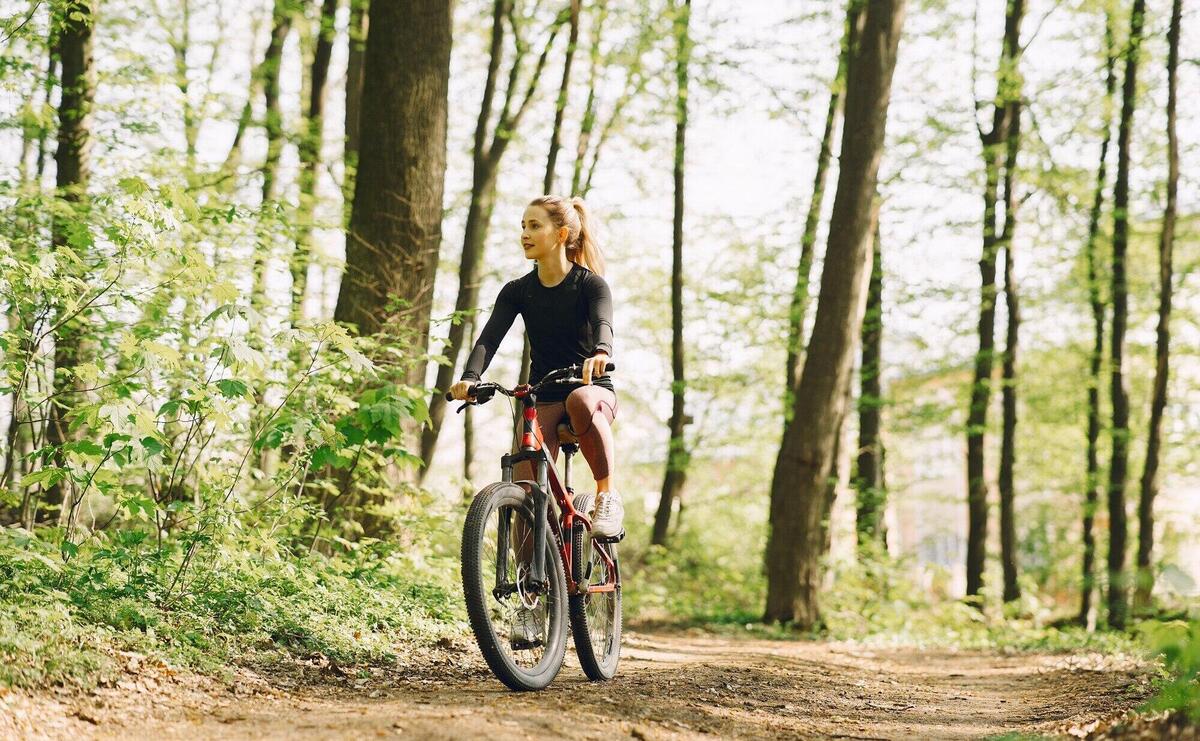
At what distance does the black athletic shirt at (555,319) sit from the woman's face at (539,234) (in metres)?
0.15

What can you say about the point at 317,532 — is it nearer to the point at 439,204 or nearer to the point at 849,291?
the point at 439,204

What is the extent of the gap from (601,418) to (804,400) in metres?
6.94

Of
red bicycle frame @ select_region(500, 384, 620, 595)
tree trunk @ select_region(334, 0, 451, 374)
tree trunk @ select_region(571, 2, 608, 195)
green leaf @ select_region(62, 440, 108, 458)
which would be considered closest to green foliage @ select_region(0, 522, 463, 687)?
green leaf @ select_region(62, 440, 108, 458)

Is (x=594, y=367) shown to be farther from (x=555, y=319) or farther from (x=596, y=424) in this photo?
(x=555, y=319)

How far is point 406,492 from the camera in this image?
24.4 feet

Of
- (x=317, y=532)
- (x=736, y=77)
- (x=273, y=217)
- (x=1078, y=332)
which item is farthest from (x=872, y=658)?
(x=1078, y=332)

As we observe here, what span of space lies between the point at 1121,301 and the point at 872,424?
4.69m

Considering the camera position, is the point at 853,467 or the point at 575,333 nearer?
the point at 575,333

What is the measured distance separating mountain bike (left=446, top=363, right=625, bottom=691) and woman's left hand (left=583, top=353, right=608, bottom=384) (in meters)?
0.18

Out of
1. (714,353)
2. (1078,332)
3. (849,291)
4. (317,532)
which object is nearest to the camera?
(317,532)

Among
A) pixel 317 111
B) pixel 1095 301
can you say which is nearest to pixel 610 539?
pixel 317 111

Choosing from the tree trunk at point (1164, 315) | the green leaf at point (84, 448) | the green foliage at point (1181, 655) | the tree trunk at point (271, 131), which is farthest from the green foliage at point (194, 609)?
the tree trunk at point (1164, 315)

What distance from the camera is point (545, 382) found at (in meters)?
4.75

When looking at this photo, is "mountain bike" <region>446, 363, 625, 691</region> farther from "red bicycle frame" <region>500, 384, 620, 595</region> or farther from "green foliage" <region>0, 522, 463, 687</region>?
"green foliage" <region>0, 522, 463, 687</region>
